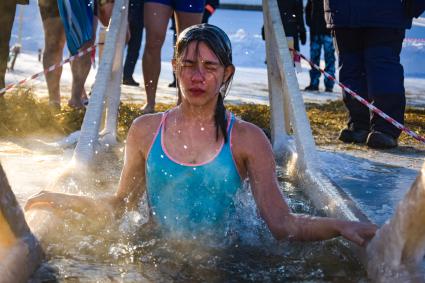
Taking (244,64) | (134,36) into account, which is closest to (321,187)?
(134,36)

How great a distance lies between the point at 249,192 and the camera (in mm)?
3217

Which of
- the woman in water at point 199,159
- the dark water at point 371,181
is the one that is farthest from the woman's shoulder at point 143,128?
the dark water at point 371,181

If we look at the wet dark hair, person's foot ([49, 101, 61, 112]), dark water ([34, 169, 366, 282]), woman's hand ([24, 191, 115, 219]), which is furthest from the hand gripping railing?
person's foot ([49, 101, 61, 112])

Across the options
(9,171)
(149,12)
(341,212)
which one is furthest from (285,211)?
(149,12)

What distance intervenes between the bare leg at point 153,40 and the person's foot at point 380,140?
5.70ft

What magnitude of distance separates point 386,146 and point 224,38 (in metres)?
2.84

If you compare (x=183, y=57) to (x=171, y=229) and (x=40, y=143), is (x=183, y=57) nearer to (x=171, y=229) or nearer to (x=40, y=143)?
(x=171, y=229)

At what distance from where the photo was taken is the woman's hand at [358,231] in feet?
8.10

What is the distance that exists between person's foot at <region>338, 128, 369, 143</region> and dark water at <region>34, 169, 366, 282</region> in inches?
107

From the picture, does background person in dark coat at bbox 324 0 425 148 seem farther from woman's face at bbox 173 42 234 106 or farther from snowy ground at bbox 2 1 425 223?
woman's face at bbox 173 42 234 106

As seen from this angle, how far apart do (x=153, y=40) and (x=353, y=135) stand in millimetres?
1691

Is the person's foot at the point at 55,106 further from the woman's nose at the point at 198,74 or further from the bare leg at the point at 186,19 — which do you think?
the woman's nose at the point at 198,74

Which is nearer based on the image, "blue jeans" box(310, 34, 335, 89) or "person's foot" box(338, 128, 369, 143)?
"person's foot" box(338, 128, 369, 143)

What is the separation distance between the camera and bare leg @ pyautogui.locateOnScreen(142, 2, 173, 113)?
18.2 ft
